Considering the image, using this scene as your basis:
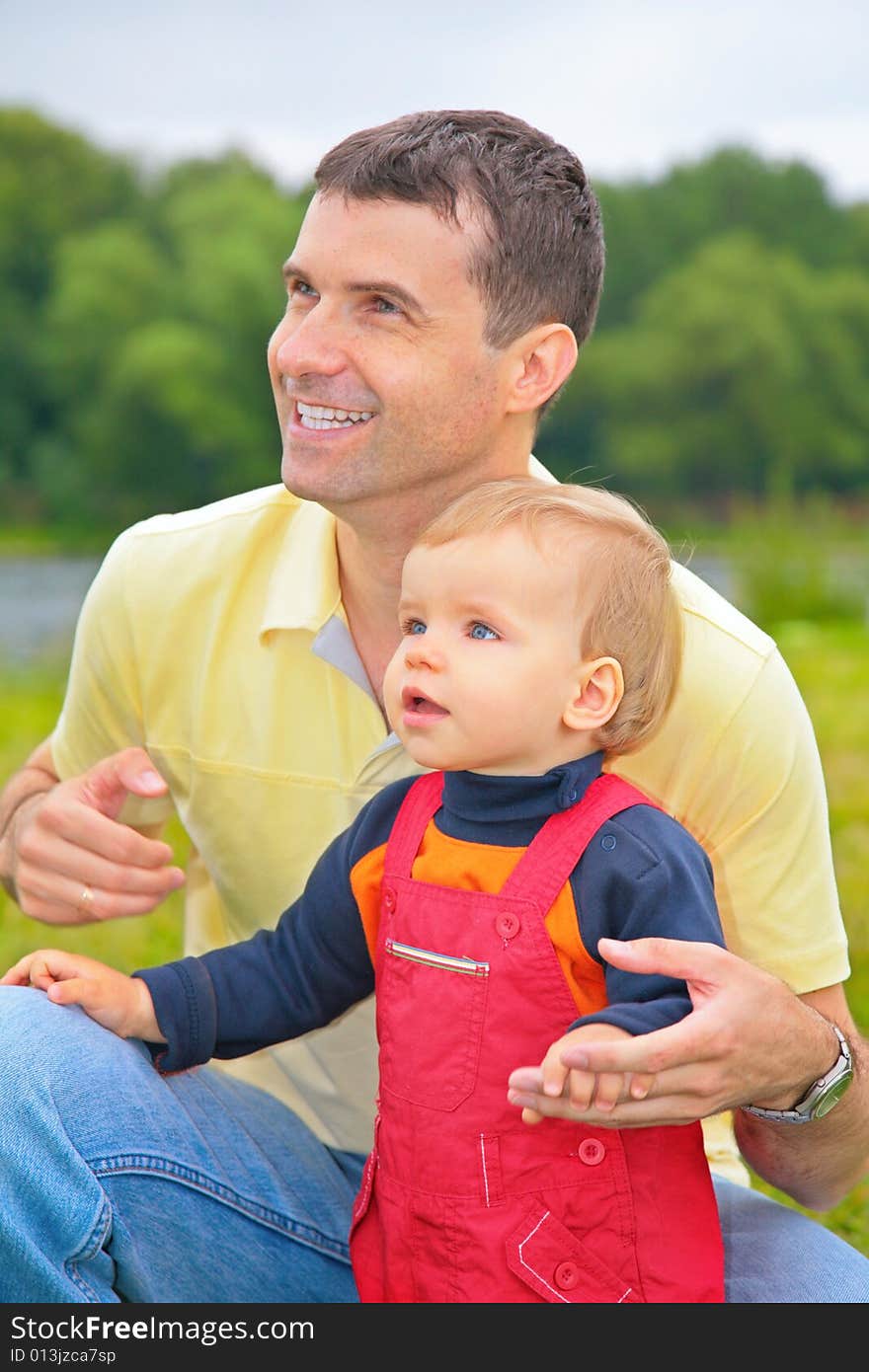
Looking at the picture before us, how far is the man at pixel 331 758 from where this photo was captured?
6.08 ft

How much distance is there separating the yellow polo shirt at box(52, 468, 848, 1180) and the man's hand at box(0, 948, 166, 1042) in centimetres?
36

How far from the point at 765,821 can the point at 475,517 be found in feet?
2.03

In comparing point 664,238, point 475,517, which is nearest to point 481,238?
point 475,517

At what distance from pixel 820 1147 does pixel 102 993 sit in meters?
0.94

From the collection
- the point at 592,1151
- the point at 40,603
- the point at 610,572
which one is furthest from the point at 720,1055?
the point at 40,603

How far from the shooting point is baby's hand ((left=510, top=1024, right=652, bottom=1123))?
1464 mm

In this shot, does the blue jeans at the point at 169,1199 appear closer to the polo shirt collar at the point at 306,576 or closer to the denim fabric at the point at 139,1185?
the denim fabric at the point at 139,1185

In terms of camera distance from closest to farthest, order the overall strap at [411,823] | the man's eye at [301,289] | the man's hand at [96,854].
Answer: the overall strap at [411,823], the man's hand at [96,854], the man's eye at [301,289]

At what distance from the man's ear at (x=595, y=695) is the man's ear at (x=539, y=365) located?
600 millimetres

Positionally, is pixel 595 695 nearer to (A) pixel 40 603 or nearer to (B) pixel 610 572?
(B) pixel 610 572

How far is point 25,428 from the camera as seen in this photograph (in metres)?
19.6

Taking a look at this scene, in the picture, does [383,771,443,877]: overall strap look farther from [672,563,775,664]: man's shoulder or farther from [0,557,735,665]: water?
[0,557,735,665]: water

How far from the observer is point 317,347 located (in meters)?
2.03

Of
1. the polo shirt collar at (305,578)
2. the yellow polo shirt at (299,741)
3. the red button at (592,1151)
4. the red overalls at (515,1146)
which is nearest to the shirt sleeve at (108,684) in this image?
the yellow polo shirt at (299,741)
